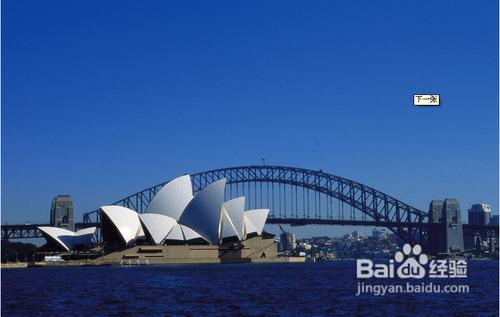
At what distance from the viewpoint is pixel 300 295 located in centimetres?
4481

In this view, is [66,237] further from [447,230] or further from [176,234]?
[447,230]

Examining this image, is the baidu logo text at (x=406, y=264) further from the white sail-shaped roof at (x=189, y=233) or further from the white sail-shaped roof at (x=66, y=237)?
the white sail-shaped roof at (x=66, y=237)

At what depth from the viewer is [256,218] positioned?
443 feet

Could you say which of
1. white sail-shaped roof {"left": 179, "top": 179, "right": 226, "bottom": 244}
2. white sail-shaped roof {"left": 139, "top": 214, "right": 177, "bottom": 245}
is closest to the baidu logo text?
white sail-shaped roof {"left": 179, "top": 179, "right": 226, "bottom": 244}

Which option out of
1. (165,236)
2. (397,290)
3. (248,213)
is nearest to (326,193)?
(248,213)

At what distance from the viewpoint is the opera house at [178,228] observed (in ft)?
391

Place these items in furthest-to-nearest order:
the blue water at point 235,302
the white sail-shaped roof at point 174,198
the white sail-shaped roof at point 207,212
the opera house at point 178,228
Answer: the white sail-shaped roof at point 174,198
the opera house at point 178,228
the white sail-shaped roof at point 207,212
the blue water at point 235,302

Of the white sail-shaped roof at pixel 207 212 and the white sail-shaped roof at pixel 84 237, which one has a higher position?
the white sail-shaped roof at pixel 207 212

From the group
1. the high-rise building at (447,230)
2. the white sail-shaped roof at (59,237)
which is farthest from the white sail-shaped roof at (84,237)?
the high-rise building at (447,230)

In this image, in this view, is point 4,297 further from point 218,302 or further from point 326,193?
point 326,193

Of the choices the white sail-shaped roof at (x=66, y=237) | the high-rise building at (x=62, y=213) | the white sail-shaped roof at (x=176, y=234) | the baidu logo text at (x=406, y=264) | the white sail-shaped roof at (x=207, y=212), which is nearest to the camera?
the baidu logo text at (x=406, y=264)

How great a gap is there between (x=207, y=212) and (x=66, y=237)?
26.0 m

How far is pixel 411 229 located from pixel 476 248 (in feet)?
94.0

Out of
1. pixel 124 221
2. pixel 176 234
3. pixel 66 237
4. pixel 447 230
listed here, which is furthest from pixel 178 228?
pixel 447 230
